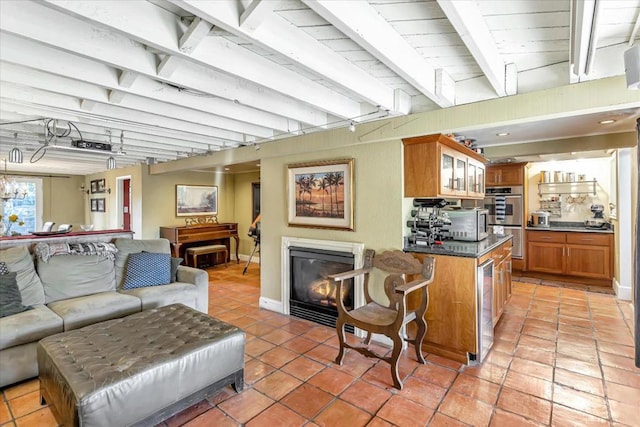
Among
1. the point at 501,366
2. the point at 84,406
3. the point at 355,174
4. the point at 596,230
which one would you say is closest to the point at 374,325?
the point at 501,366

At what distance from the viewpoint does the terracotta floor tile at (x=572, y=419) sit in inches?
76.8

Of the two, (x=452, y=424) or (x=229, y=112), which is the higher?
(x=229, y=112)

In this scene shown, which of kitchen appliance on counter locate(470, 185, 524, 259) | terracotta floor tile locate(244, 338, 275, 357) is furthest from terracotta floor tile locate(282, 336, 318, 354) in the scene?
kitchen appliance on counter locate(470, 185, 524, 259)

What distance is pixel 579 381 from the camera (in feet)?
7.89

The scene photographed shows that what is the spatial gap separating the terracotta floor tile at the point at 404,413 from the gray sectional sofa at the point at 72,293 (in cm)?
236

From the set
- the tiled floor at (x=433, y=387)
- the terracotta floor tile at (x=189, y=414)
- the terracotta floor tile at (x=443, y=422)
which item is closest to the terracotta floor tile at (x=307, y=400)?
the tiled floor at (x=433, y=387)

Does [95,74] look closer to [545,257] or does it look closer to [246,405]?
[246,405]

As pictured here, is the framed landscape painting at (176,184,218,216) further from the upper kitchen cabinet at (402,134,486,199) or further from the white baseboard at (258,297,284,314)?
the upper kitchen cabinet at (402,134,486,199)

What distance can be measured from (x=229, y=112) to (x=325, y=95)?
91cm

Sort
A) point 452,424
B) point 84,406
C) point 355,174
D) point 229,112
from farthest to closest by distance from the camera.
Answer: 1. point 355,174
2. point 229,112
3. point 452,424
4. point 84,406

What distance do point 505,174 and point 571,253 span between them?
1667 mm

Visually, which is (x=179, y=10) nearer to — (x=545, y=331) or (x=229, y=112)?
(x=229, y=112)

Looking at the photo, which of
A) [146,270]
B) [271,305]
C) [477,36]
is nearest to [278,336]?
[271,305]

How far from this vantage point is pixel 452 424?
1.95m
